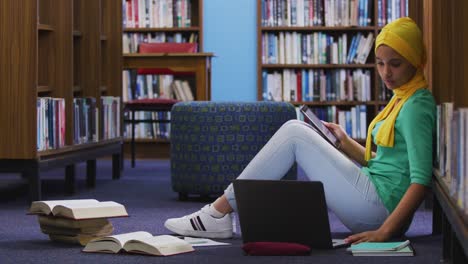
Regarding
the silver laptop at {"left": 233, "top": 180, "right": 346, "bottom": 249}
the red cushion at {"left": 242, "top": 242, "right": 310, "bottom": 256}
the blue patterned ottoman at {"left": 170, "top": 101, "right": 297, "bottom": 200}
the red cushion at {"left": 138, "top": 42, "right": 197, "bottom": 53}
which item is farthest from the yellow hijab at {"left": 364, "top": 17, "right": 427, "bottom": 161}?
the red cushion at {"left": 138, "top": 42, "right": 197, "bottom": 53}

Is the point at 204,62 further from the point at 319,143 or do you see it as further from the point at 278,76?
the point at 319,143

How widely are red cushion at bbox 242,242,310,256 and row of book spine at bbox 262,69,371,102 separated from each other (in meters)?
5.12

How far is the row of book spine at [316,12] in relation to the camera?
25.9 ft

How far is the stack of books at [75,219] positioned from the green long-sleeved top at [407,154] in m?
0.87

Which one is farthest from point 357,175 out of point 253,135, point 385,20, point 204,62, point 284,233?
point 385,20

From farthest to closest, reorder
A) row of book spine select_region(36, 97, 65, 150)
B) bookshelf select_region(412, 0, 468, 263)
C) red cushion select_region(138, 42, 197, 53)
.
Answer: red cushion select_region(138, 42, 197, 53) < row of book spine select_region(36, 97, 65, 150) < bookshelf select_region(412, 0, 468, 263)

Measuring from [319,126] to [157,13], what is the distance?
495 cm

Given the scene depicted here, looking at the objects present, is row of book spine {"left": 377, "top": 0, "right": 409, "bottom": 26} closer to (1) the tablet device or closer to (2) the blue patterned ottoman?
(2) the blue patterned ottoman

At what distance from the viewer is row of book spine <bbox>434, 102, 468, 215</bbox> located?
215 cm

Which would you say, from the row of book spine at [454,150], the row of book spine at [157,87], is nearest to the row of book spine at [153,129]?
the row of book spine at [157,87]

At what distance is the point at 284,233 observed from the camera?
9.82 feet

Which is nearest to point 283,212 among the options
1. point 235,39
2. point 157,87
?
point 157,87

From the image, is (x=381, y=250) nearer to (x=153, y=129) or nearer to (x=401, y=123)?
(x=401, y=123)

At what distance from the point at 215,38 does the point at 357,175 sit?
5.13 m
